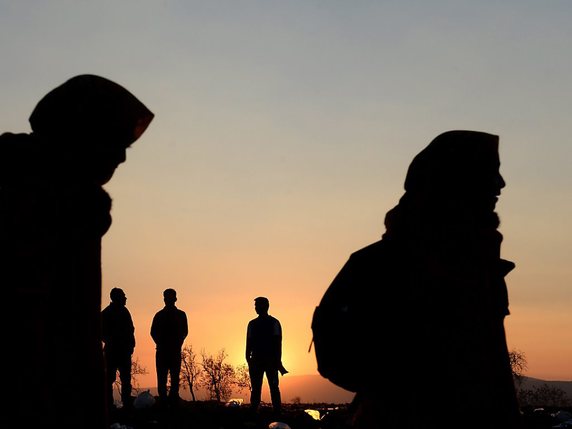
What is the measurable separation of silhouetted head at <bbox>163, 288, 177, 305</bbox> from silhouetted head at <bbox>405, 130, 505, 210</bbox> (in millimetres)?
10757

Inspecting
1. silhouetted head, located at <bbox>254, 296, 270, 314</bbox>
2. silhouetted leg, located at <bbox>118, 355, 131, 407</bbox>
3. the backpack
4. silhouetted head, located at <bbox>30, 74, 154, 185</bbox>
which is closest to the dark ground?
silhouetted leg, located at <bbox>118, 355, 131, 407</bbox>

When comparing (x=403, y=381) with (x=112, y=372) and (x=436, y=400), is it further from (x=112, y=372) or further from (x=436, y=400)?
(x=112, y=372)

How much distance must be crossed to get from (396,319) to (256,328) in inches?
409

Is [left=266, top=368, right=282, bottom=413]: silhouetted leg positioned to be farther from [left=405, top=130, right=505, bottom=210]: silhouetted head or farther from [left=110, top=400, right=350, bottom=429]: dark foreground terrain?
[left=405, top=130, right=505, bottom=210]: silhouetted head

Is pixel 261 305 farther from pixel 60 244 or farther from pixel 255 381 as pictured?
pixel 60 244

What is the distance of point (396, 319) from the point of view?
9.39 feet

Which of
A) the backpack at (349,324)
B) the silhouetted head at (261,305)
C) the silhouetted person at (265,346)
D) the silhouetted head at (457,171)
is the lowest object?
the backpack at (349,324)

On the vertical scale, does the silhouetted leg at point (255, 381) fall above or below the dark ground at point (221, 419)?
above

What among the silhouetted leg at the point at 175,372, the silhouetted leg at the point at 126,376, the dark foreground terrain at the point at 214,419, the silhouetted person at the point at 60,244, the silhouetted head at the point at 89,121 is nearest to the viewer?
the silhouetted person at the point at 60,244

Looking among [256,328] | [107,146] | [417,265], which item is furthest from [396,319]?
[256,328]

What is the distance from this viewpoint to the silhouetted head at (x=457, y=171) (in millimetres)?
3006

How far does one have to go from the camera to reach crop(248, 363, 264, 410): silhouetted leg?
13.2 m

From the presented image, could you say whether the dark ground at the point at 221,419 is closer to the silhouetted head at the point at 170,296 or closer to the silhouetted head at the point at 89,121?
the silhouetted head at the point at 170,296

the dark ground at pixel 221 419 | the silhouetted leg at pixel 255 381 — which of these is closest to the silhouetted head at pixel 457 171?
the dark ground at pixel 221 419
